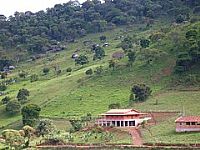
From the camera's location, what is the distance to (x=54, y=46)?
133 m

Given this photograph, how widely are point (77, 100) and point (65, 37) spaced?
61.1 meters

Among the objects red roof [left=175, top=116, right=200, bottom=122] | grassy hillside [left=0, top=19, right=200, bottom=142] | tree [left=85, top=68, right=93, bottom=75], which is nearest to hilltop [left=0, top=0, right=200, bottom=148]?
grassy hillside [left=0, top=19, right=200, bottom=142]

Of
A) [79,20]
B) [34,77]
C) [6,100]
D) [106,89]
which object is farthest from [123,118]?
[79,20]

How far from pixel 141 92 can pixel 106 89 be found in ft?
29.6

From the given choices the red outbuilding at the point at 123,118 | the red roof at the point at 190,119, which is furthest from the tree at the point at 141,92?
the red roof at the point at 190,119

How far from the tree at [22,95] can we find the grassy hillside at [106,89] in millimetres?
1132

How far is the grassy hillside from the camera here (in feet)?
246

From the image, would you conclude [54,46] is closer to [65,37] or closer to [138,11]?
[65,37]

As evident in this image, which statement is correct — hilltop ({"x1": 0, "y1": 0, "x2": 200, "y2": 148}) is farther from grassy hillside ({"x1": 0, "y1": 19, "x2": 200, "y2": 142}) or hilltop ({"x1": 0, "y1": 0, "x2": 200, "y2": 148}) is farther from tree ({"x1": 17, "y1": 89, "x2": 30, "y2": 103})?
tree ({"x1": 17, "y1": 89, "x2": 30, "y2": 103})

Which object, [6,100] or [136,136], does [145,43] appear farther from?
[136,136]

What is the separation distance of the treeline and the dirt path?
55937mm

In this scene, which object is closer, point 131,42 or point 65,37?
point 131,42

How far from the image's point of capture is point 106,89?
84.1 meters

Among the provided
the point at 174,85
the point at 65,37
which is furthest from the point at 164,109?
the point at 65,37
